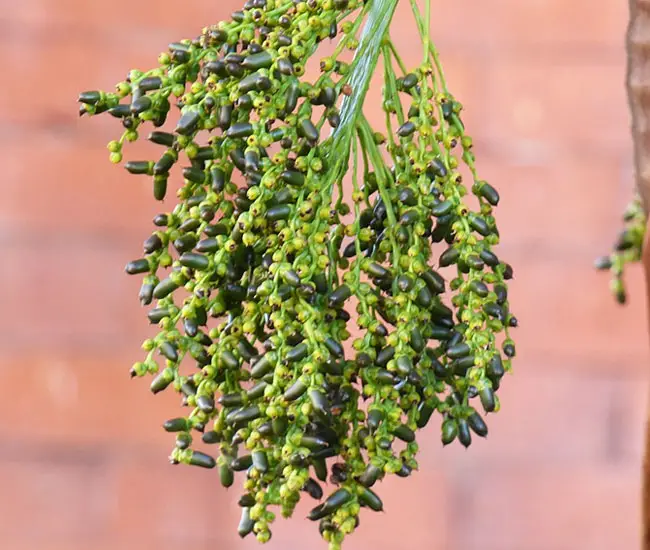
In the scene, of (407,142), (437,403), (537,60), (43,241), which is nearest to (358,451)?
(437,403)

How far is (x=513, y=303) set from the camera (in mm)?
1326

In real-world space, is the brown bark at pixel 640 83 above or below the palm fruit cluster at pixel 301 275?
above

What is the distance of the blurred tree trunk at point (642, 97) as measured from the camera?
1.68 ft

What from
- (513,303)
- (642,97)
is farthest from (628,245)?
(513,303)

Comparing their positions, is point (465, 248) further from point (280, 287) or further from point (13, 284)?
point (13, 284)

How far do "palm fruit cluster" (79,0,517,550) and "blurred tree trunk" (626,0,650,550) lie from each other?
0.11m

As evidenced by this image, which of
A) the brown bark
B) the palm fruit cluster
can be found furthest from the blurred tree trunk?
the palm fruit cluster

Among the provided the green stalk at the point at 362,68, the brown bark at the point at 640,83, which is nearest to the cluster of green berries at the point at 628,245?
the brown bark at the point at 640,83

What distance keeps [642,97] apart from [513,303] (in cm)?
82

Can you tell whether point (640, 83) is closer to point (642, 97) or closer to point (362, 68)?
point (642, 97)

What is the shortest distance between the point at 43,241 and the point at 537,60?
29.7 inches

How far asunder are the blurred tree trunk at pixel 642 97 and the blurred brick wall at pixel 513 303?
0.78m

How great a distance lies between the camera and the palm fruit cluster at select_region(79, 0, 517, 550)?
422mm

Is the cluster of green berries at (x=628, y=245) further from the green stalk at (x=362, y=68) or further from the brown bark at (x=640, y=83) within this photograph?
the green stalk at (x=362, y=68)
